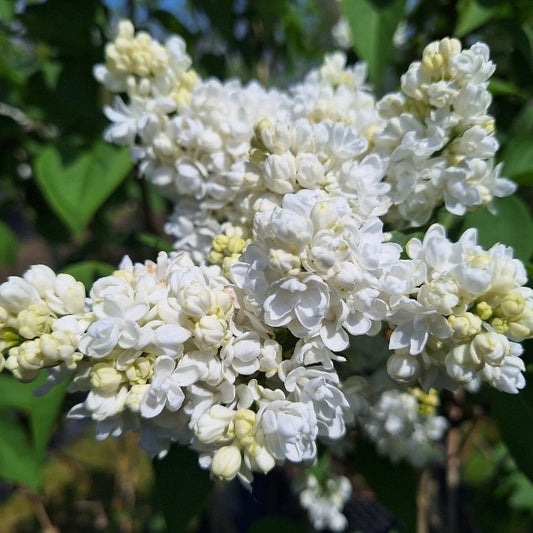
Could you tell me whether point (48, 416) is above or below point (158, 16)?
below

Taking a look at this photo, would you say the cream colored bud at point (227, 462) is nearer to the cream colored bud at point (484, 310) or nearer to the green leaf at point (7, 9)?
the cream colored bud at point (484, 310)

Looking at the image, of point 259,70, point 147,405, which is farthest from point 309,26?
point 147,405

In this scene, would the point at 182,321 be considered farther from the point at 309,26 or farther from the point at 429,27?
the point at 309,26

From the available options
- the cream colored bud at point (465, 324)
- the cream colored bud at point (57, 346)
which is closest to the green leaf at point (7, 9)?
the cream colored bud at point (57, 346)

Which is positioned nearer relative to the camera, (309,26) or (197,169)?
(197,169)

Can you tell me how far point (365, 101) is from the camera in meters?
1.08

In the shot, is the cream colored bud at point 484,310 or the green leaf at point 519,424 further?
the green leaf at point 519,424

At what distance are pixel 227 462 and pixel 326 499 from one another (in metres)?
1.20

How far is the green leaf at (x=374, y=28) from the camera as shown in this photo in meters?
1.38

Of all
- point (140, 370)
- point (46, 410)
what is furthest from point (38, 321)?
point (46, 410)

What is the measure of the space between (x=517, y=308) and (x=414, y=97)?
0.39 m

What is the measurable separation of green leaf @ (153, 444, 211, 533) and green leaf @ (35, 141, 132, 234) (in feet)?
1.97

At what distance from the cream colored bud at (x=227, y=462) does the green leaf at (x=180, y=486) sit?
0.30m

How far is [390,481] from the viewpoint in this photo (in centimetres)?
136
